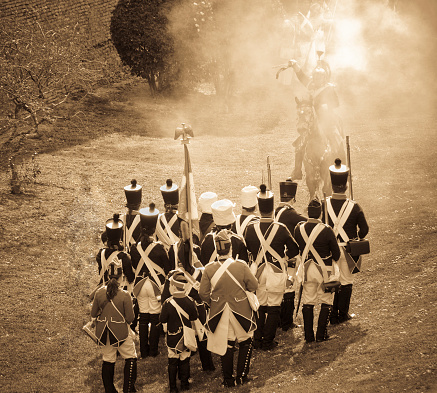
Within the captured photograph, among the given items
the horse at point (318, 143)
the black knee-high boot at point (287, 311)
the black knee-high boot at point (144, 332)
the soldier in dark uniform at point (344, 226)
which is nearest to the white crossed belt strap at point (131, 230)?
the black knee-high boot at point (144, 332)

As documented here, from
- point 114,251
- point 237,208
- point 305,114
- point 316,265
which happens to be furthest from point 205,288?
point 237,208

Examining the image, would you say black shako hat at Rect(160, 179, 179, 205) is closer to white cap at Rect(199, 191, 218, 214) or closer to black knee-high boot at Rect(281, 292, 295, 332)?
white cap at Rect(199, 191, 218, 214)

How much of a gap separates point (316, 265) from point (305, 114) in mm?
5716

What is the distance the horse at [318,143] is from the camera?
14.6 m

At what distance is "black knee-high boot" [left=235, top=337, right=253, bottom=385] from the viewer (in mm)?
8680

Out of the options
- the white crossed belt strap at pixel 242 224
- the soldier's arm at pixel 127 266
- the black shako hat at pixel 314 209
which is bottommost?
the soldier's arm at pixel 127 266

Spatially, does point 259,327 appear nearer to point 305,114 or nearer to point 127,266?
point 127,266

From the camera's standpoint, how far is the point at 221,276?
334 inches

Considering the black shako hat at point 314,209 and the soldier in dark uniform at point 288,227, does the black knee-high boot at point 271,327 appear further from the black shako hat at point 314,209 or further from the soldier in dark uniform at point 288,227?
the black shako hat at point 314,209

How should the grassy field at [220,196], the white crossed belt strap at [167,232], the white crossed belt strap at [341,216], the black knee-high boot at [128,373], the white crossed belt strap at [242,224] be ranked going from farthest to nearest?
the white crossed belt strap at [167,232] → the white crossed belt strap at [242,224] → the white crossed belt strap at [341,216] → the black knee-high boot at [128,373] → the grassy field at [220,196]

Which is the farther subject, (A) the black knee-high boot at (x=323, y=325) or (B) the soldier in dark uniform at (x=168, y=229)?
(B) the soldier in dark uniform at (x=168, y=229)

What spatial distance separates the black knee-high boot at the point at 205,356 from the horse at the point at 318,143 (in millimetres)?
6023

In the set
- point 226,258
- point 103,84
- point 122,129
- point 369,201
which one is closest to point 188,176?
point 226,258

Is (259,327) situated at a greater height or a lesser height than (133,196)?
lesser
